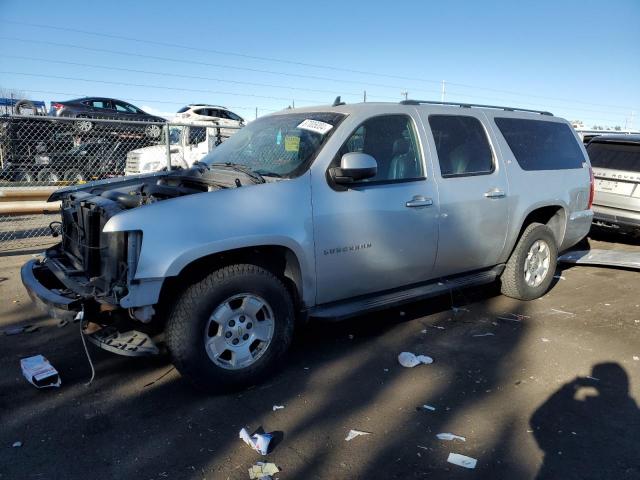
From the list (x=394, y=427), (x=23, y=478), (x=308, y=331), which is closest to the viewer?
(x=23, y=478)

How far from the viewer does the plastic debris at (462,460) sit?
9.00ft

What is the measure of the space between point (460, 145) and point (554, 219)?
178 centimetres

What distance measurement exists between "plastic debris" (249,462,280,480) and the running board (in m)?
1.24

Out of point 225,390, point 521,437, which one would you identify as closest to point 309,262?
point 225,390

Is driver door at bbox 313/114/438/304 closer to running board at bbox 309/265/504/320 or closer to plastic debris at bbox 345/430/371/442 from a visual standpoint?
→ running board at bbox 309/265/504/320

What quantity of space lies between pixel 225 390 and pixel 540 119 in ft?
14.3

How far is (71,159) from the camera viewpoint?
1095cm

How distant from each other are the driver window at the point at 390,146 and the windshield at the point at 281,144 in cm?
23

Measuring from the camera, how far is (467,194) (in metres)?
4.47

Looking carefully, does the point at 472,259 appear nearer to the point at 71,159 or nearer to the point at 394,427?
the point at 394,427

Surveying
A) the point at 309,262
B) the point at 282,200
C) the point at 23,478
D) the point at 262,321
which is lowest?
the point at 23,478

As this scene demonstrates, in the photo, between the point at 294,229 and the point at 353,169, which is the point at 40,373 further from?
the point at 353,169

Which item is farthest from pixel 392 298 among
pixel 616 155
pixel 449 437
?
pixel 616 155

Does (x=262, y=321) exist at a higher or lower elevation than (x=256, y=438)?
higher
